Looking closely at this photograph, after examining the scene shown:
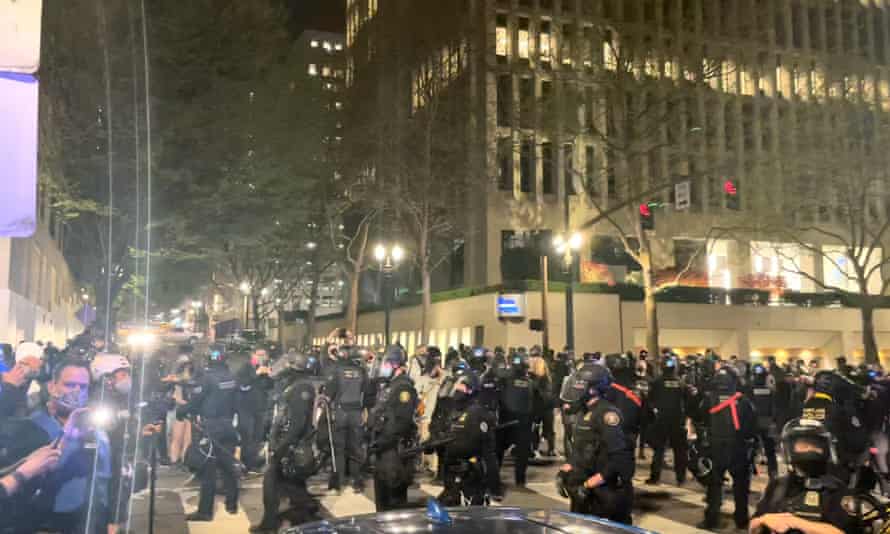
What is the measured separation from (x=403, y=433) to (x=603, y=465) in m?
2.67

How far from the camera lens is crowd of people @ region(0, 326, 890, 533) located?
4359 mm

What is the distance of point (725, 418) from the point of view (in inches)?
330

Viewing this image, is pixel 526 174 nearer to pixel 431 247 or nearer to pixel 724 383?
pixel 431 247

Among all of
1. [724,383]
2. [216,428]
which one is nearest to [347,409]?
[216,428]

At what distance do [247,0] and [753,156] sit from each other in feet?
112

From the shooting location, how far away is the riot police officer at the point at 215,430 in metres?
8.80

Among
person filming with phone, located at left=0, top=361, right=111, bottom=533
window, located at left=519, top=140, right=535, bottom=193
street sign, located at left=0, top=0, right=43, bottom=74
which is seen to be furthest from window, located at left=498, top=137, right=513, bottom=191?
street sign, located at left=0, top=0, right=43, bottom=74

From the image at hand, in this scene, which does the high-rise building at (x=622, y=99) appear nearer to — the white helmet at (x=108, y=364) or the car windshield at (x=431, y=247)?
the car windshield at (x=431, y=247)

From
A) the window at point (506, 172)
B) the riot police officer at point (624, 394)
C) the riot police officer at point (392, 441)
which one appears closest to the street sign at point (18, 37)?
the riot police officer at point (392, 441)

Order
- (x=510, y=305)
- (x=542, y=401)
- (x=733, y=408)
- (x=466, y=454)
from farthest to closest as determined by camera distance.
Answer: (x=510, y=305), (x=542, y=401), (x=733, y=408), (x=466, y=454)

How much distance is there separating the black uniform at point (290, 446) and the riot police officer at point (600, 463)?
2952 millimetres

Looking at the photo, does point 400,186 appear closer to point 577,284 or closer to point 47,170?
point 577,284

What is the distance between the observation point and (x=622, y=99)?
88.6ft

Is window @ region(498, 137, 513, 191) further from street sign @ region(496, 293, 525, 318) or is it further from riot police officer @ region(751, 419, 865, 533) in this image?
riot police officer @ region(751, 419, 865, 533)
